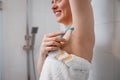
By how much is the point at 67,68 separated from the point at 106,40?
0.84 feet

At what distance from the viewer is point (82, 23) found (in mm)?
499

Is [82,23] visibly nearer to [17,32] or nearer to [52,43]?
[52,43]

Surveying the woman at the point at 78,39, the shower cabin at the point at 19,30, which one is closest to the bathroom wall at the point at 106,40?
the woman at the point at 78,39

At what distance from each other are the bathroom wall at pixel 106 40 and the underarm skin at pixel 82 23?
0.43 feet

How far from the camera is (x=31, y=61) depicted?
59.2 inches

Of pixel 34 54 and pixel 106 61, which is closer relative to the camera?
pixel 106 61

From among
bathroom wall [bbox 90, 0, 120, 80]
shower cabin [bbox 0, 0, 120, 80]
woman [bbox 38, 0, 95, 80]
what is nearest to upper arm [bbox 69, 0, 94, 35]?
woman [bbox 38, 0, 95, 80]

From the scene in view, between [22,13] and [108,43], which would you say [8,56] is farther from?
[108,43]

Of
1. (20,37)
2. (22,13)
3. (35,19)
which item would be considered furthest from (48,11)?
(20,37)

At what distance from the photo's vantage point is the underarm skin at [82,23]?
488 millimetres

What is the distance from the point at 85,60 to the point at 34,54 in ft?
3.48

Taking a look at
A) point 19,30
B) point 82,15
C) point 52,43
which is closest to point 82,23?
point 82,15

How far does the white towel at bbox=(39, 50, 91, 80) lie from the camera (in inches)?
19.7

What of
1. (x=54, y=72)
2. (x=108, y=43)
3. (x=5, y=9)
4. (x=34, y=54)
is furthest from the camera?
(x=34, y=54)
